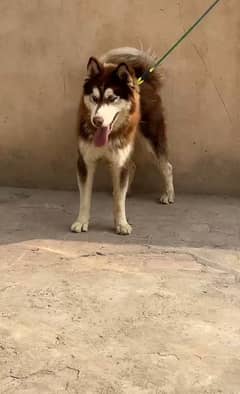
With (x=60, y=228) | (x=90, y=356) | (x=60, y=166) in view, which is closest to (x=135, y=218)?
(x=60, y=228)

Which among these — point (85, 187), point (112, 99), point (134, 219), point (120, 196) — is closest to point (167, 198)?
point (134, 219)

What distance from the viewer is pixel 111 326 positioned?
11.4ft

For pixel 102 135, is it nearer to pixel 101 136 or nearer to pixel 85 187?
pixel 101 136

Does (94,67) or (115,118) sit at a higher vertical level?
(94,67)

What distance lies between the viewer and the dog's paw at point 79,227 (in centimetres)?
497

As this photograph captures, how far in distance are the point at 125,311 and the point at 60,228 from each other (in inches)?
60.1

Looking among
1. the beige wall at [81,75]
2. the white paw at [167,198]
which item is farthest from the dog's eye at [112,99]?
the white paw at [167,198]

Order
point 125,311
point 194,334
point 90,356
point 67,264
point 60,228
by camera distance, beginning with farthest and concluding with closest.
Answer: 1. point 60,228
2. point 67,264
3. point 125,311
4. point 194,334
5. point 90,356

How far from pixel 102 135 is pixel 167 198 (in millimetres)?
1166

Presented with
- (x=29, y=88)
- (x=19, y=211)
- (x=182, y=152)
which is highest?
(x=29, y=88)

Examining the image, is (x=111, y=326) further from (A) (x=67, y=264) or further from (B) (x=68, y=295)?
(A) (x=67, y=264)

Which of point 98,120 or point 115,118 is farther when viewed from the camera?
point 115,118

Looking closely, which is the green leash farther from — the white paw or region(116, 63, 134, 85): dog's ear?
the white paw

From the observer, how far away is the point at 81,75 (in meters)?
5.81
